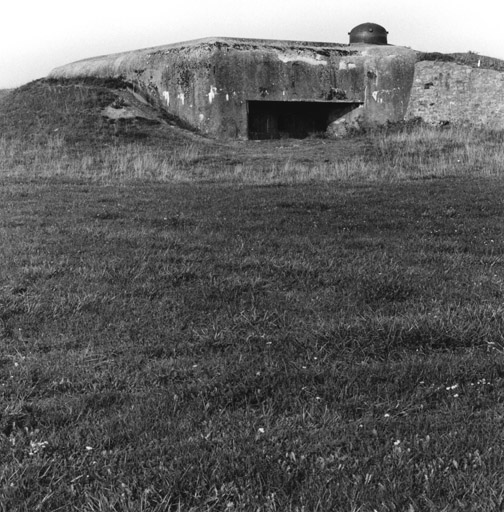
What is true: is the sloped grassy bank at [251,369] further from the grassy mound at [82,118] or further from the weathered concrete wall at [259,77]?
the weathered concrete wall at [259,77]

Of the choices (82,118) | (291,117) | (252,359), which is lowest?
(252,359)

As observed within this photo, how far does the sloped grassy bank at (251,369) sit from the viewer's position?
2.59m

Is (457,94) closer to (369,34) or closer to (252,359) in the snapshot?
(369,34)

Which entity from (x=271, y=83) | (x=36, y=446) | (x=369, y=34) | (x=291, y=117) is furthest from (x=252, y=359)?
(x=369, y=34)

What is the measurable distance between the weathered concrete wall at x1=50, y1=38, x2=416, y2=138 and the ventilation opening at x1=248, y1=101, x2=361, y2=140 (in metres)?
0.66

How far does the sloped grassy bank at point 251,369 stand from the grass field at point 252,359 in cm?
1

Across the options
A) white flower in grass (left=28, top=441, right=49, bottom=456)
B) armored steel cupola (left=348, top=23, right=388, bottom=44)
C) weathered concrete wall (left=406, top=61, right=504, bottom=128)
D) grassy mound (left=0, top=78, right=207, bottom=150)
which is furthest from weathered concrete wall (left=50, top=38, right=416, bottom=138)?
white flower in grass (left=28, top=441, right=49, bottom=456)

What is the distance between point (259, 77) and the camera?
23.8m

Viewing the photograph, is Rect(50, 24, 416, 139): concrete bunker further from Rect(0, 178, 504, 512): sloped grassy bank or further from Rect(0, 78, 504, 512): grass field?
Rect(0, 178, 504, 512): sloped grassy bank

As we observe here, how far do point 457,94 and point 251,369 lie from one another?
2352cm

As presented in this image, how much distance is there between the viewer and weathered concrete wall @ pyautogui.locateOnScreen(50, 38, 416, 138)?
77.5ft

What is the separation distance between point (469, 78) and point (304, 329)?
902 inches

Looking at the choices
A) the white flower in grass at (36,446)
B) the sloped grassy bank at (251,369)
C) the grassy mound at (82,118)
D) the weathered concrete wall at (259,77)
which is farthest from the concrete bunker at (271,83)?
the white flower in grass at (36,446)

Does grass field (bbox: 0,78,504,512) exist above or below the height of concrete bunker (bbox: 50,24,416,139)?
below
